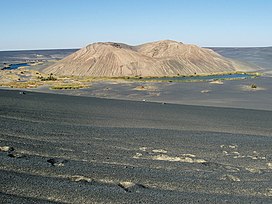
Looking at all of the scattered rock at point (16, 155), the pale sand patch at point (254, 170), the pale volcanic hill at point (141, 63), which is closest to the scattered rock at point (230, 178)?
the pale sand patch at point (254, 170)

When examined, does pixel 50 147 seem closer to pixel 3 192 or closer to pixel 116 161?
pixel 116 161

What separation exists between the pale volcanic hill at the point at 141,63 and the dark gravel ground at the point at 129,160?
47365 millimetres

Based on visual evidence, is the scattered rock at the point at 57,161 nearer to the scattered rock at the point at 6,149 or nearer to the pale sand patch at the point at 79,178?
the pale sand patch at the point at 79,178

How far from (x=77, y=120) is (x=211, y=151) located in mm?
7416

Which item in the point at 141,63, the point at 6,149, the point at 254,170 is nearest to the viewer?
the point at 254,170

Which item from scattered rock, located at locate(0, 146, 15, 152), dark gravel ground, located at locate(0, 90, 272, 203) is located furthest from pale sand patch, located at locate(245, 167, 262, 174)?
scattered rock, located at locate(0, 146, 15, 152)

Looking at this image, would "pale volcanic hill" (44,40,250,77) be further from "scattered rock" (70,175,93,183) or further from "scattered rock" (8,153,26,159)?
"scattered rock" (70,175,93,183)

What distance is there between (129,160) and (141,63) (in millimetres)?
57694

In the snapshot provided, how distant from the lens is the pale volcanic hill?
2544 inches

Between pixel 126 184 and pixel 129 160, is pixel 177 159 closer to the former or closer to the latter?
pixel 129 160

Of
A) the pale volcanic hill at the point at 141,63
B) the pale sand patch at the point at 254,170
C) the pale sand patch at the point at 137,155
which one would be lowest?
the pale sand patch at the point at 254,170

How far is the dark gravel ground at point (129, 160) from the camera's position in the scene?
23.6 ft

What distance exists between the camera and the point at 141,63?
66812 mm

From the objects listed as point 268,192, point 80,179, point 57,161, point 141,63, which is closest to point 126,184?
point 80,179
